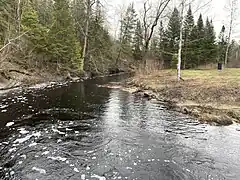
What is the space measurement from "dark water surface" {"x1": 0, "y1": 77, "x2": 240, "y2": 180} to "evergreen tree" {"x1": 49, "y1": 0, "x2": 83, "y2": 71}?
15499 millimetres

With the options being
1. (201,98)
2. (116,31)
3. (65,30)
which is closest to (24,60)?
(65,30)

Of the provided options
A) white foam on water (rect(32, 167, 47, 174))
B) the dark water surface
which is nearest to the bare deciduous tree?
the dark water surface

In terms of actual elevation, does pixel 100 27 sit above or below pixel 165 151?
above

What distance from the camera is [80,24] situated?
34.0 m

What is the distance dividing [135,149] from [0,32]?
1993cm

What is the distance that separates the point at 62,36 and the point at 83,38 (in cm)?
962

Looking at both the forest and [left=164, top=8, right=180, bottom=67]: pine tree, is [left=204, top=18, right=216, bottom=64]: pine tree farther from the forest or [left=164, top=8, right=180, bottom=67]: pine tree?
[left=164, top=8, right=180, bottom=67]: pine tree

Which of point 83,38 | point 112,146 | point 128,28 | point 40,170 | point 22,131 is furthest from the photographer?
point 128,28

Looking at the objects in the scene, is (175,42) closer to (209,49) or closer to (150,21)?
(209,49)

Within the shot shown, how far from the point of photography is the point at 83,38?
121ft

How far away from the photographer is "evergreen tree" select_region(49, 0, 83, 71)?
2666 centimetres

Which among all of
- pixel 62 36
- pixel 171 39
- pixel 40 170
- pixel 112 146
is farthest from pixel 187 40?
pixel 40 170

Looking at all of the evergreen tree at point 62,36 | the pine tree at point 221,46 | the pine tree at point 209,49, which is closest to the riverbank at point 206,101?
the evergreen tree at point 62,36

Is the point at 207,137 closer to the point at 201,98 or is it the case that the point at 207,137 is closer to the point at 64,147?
the point at 64,147
